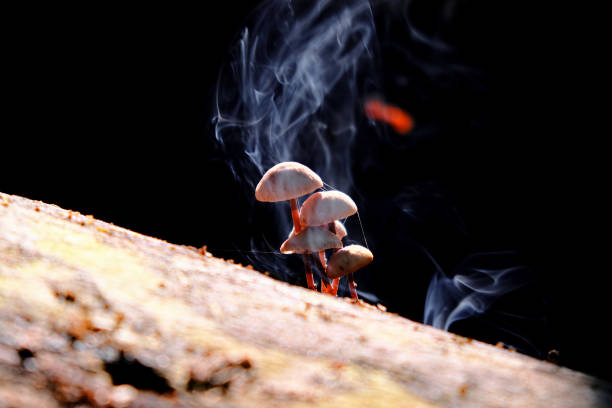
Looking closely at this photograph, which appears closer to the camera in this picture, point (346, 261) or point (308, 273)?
point (346, 261)

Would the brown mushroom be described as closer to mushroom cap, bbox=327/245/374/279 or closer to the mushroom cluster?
the mushroom cluster

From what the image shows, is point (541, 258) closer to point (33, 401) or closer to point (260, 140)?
point (260, 140)

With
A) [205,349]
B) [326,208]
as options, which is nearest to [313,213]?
[326,208]

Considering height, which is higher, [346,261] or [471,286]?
[471,286]

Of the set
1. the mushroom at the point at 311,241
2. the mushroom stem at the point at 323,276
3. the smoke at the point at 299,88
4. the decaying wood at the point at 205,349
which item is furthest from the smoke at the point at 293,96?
the decaying wood at the point at 205,349

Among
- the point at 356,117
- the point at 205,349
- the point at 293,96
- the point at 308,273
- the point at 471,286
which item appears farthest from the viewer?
the point at 356,117

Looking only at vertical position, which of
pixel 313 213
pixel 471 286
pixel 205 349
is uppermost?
pixel 471 286

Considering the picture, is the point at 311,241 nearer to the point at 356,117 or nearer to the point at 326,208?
the point at 326,208
